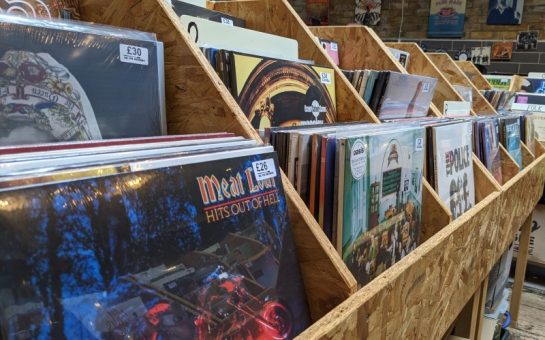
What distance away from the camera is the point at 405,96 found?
1.61 metres

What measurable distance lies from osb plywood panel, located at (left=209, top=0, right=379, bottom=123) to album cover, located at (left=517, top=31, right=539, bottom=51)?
6172mm

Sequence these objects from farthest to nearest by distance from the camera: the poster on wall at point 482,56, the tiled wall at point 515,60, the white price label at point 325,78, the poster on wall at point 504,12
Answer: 1. the poster on wall at point 482,56
2. the poster on wall at point 504,12
3. the tiled wall at point 515,60
4. the white price label at point 325,78

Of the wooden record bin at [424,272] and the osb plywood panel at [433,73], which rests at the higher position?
the osb plywood panel at [433,73]

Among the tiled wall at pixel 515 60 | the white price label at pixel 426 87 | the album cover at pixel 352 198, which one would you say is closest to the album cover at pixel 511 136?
the white price label at pixel 426 87

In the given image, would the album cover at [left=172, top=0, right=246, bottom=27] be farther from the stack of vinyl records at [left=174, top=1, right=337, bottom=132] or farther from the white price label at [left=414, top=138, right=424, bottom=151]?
the white price label at [left=414, top=138, right=424, bottom=151]

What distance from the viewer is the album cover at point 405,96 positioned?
151 centimetres

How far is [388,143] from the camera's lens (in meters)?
1.00

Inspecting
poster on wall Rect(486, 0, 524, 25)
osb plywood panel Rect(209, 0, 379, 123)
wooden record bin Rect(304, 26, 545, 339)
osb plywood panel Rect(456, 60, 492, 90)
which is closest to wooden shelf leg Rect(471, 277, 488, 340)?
wooden record bin Rect(304, 26, 545, 339)

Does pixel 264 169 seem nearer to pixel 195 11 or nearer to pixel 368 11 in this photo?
pixel 195 11

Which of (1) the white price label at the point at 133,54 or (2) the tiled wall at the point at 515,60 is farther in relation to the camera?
(2) the tiled wall at the point at 515,60

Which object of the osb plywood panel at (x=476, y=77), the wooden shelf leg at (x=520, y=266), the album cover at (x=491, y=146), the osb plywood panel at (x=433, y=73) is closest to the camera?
the album cover at (x=491, y=146)

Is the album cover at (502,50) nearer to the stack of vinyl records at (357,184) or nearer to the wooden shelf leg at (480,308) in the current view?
the wooden shelf leg at (480,308)

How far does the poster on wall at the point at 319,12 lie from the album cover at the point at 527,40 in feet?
9.96

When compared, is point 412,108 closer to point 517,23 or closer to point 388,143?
point 388,143
